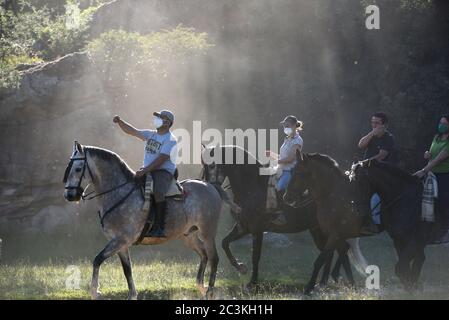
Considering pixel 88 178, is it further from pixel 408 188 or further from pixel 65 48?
pixel 65 48

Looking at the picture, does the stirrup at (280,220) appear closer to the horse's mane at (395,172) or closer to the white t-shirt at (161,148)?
the horse's mane at (395,172)

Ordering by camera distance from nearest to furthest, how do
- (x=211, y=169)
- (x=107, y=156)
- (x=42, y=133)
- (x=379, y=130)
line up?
(x=107, y=156), (x=379, y=130), (x=211, y=169), (x=42, y=133)

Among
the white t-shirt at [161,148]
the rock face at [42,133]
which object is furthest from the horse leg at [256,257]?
the rock face at [42,133]

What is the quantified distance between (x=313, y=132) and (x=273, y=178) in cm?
1251

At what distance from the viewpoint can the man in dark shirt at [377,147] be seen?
14.4m

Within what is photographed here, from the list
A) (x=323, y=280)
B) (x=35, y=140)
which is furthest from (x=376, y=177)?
(x=35, y=140)

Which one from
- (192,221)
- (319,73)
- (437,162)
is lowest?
(192,221)

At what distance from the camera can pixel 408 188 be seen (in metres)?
14.2

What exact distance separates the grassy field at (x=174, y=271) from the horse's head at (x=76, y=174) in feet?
7.72

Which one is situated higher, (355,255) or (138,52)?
(138,52)

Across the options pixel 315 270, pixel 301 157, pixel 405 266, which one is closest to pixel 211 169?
pixel 301 157

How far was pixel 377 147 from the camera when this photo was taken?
15031mm

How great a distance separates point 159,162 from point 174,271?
16.9ft

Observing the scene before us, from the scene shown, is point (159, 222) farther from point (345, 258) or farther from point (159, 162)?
point (345, 258)
